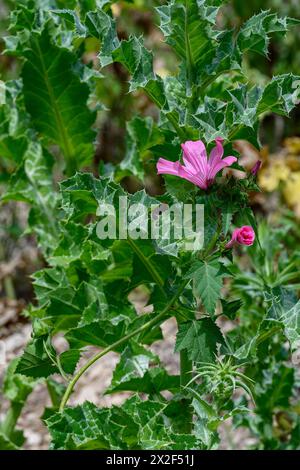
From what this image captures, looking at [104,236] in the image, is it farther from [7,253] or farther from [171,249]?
[7,253]

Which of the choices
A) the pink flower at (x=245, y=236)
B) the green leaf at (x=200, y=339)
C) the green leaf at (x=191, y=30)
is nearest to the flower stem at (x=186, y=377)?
the green leaf at (x=200, y=339)

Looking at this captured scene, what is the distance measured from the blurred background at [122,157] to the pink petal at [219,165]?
4.66 feet

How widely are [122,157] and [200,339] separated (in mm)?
2966

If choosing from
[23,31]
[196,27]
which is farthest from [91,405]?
[23,31]

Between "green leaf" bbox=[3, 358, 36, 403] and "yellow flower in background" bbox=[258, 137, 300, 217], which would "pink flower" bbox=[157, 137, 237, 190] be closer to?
"green leaf" bbox=[3, 358, 36, 403]

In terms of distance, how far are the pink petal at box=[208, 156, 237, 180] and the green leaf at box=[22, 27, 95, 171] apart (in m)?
0.79

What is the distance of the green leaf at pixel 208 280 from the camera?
5.18 ft

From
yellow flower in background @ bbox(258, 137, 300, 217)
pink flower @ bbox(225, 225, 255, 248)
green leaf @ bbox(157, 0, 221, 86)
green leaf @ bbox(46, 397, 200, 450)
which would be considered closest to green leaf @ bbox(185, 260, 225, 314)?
pink flower @ bbox(225, 225, 255, 248)

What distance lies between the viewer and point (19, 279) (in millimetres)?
4090

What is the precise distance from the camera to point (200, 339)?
171cm

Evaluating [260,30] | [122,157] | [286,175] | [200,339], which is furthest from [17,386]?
[122,157]

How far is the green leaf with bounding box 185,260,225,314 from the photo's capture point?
5.18ft

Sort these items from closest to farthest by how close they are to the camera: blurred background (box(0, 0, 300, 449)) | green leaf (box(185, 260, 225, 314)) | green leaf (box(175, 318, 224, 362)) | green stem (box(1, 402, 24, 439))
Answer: green leaf (box(185, 260, 225, 314))
green leaf (box(175, 318, 224, 362))
green stem (box(1, 402, 24, 439))
blurred background (box(0, 0, 300, 449))

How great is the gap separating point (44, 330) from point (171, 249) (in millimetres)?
328
